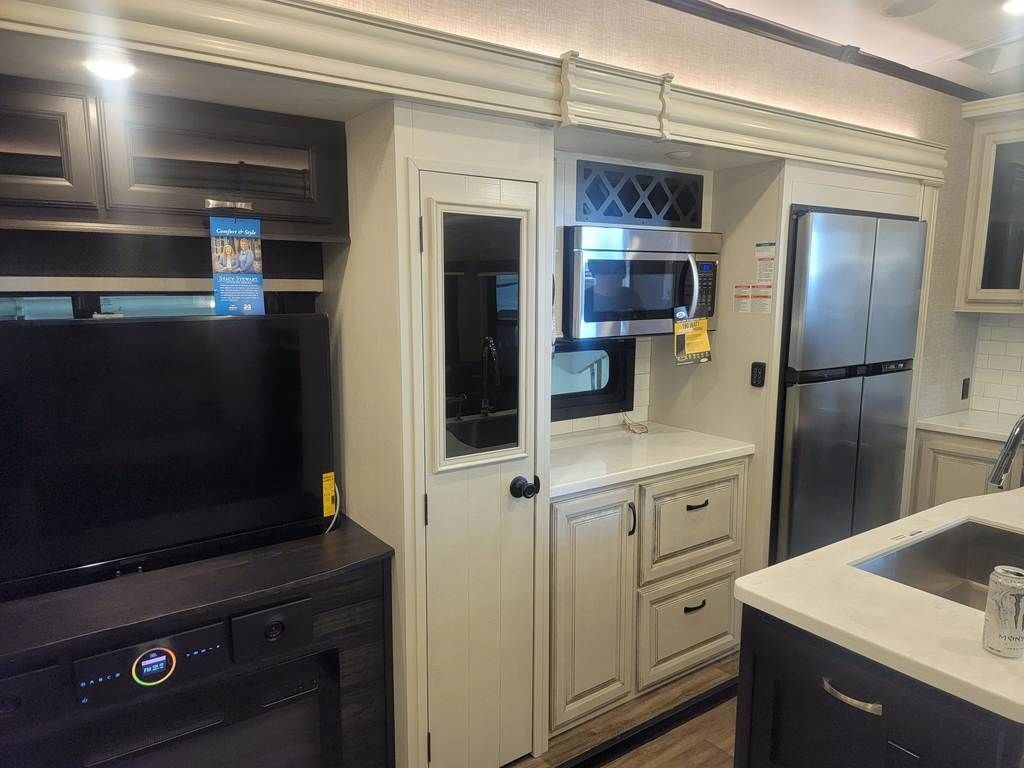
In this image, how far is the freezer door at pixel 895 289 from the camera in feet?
9.41

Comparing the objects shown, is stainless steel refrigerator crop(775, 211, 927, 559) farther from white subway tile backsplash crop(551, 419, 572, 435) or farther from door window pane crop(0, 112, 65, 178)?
door window pane crop(0, 112, 65, 178)

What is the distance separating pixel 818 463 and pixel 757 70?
5.21 feet

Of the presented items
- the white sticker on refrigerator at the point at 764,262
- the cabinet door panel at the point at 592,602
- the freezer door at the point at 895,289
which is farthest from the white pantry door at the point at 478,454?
the freezer door at the point at 895,289

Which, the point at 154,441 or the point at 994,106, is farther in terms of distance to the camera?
the point at 994,106

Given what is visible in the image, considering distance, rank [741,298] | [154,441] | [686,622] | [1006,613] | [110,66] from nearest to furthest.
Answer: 1. [1006,613]
2. [110,66]
3. [154,441]
4. [686,622]
5. [741,298]

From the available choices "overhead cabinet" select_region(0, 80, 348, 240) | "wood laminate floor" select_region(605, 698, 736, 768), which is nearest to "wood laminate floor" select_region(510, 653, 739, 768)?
"wood laminate floor" select_region(605, 698, 736, 768)

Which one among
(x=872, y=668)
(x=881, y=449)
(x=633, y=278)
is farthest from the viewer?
(x=881, y=449)

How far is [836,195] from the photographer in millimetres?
2766

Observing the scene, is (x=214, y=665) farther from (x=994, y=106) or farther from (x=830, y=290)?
(x=994, y=106)

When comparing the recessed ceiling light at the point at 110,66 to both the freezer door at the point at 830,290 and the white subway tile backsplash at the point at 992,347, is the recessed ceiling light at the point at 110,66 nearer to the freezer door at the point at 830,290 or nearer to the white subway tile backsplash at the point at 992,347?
the freezer door at the point at 830,290

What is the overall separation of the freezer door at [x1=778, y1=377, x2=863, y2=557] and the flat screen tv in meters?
1.84

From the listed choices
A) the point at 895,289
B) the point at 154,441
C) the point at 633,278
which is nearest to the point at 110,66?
the point at 154,441

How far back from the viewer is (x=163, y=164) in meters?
1.70

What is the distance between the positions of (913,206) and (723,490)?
1.66 metres
